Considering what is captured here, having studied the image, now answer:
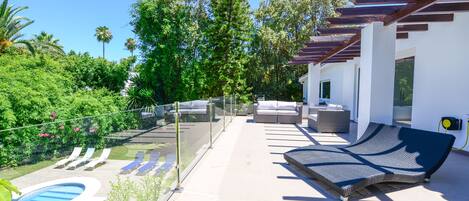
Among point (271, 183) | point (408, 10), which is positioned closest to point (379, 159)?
Answer: point (271, 183)

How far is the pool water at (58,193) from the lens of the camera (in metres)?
2.88

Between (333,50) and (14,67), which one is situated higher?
(333,50)

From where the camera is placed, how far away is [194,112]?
600 cm

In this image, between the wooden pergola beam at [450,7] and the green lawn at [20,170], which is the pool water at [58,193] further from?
the wooden pergola beam at [450,7]

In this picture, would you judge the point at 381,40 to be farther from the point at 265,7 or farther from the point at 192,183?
the point at 265,7

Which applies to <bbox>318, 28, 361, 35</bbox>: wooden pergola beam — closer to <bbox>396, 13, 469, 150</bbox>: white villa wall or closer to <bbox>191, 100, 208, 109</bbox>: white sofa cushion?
<bbox>396, 13, 469, 150</bbox>: white villa wall

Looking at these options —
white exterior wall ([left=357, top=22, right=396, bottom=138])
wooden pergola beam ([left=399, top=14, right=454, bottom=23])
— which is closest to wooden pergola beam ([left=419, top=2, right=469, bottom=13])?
wooden pergola beam ([left=399, top=14, right=454, bottom=23])

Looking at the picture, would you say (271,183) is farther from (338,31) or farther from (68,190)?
(338,31)

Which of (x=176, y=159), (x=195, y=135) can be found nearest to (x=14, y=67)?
(x=195, y=135)

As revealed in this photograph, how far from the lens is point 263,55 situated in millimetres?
22047

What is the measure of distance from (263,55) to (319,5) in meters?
5.17

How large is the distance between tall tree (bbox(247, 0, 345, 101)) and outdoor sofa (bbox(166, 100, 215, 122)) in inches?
562

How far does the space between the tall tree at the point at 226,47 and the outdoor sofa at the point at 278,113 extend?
4855mm

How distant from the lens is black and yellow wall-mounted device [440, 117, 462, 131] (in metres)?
6.54
